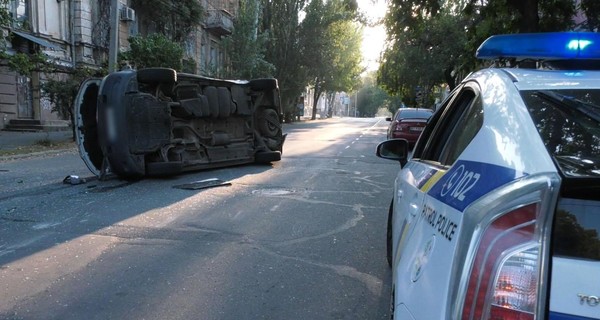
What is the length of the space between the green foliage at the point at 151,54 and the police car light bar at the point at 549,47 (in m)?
18.0

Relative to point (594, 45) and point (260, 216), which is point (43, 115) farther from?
point (594, 45)

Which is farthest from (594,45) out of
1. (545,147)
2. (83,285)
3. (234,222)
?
(234,222)

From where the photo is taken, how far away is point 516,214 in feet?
4.73

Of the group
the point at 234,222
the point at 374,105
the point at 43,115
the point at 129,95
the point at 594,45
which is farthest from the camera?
the point at 374,105

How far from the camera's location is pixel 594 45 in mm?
2381

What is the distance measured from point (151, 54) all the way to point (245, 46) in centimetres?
1302

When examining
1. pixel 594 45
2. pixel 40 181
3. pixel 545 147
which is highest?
pixel 594 45

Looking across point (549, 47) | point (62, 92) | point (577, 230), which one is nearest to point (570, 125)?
point (577, 230)

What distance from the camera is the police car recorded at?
1401mm

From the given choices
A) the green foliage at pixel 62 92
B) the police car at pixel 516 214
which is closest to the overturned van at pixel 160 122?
the police car at pixel 516 214

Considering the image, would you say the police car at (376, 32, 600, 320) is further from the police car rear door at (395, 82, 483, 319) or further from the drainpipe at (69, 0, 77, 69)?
the drainpipe at (69, 0, 77, 69)

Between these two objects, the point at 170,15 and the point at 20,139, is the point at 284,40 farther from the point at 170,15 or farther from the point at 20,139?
the point at 20,139

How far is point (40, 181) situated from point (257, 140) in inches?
188

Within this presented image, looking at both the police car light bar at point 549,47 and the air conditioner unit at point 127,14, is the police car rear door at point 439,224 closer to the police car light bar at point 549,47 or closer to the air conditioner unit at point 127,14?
the police car light bar at point 549,47
